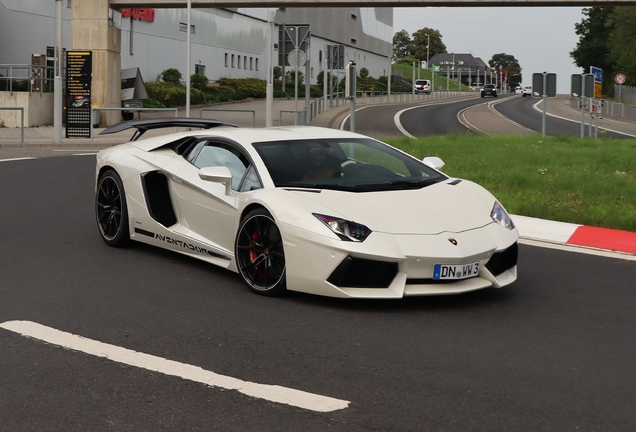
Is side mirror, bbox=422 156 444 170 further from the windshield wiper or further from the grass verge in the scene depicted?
the grass verge

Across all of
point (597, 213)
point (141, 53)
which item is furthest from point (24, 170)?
point (141, 53)

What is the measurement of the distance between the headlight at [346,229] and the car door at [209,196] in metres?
1.00

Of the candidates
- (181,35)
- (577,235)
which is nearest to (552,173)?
(577,235)

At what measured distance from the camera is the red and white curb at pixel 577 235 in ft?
29.7

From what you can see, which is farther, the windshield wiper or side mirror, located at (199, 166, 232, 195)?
the windshield wiper

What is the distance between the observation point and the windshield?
6.99m

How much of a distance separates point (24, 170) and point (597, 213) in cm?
1026

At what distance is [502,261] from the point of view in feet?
21.6

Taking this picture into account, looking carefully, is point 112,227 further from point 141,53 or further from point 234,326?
point 141,53

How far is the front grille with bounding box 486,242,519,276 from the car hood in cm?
24

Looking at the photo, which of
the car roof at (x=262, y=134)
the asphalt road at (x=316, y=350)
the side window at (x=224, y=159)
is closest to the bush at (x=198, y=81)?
the car roof at (x=262, y=134)

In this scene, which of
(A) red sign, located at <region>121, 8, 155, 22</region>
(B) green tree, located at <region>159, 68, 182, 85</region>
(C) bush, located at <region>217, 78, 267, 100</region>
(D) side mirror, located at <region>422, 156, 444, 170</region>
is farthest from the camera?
(C) bush, located at <region>217, 78, 267, 100</region>

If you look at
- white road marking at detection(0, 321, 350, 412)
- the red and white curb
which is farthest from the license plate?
the red and white curb

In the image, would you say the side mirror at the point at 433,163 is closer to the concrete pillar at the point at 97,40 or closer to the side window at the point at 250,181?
the side window at the point at 250,181
